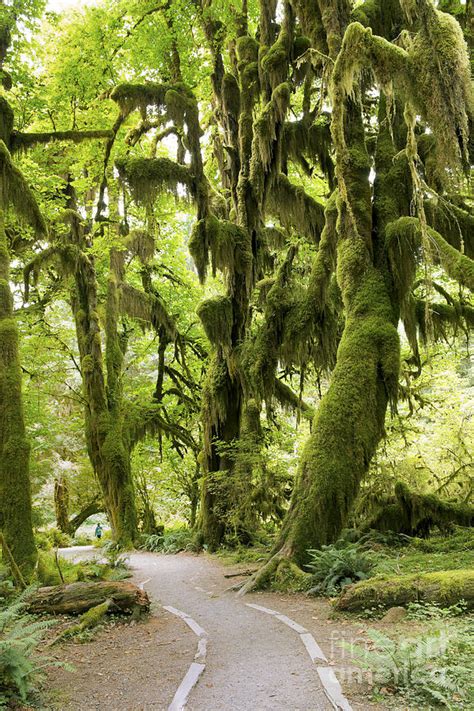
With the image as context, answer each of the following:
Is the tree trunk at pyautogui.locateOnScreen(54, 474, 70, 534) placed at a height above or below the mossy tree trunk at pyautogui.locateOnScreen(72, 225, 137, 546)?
below

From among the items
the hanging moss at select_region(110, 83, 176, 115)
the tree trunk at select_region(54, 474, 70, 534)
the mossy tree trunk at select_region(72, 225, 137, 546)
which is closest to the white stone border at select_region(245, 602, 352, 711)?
the mossy tree trunk at select_region(72, 225, 137, 546)

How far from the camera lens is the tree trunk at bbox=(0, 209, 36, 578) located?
939 centimetres

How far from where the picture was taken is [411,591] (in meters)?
6.66

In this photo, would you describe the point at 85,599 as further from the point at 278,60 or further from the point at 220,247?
the point at 278,60

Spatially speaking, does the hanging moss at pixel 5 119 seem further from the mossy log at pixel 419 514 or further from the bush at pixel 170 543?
the mossy log at pixel 419 514

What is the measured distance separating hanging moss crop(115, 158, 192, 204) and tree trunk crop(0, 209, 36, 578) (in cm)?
492

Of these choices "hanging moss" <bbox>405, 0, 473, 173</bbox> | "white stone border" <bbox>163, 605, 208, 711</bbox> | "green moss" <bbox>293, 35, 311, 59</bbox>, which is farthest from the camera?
"green moss" <bbox>293, 35, 311, 59</bbox>

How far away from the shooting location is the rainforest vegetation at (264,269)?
8758mm

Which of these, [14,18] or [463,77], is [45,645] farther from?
[14,18]

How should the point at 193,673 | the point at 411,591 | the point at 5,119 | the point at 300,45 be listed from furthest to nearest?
the point at 300,45, the point at 5,119, the point at 411,591, the point at 193,673

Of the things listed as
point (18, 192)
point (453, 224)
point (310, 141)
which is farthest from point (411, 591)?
point (310, 141)

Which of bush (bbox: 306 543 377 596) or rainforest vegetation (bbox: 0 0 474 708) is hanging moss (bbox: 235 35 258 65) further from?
bush (bbox: 306 543 377 596)

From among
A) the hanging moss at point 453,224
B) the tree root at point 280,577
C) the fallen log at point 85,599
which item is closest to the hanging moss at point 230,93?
the hanging moss at point 453,224

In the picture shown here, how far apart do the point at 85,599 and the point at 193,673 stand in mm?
3320
